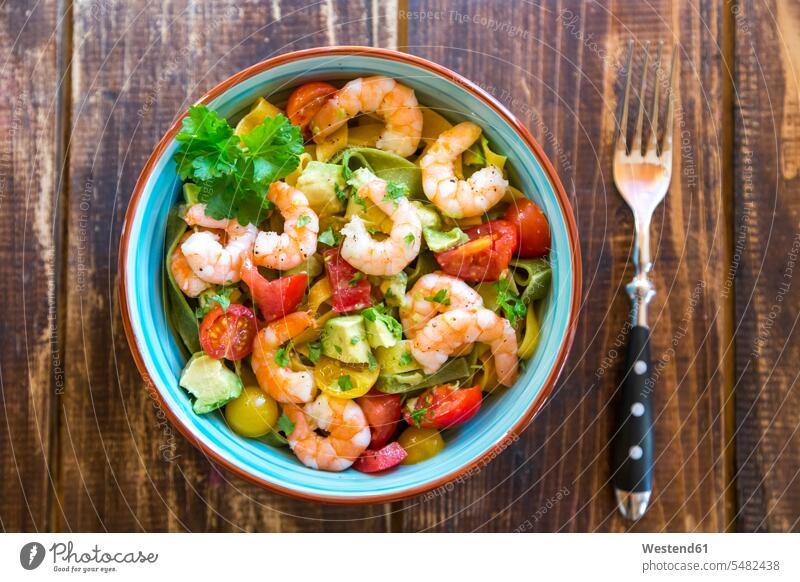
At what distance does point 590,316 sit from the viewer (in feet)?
6.59

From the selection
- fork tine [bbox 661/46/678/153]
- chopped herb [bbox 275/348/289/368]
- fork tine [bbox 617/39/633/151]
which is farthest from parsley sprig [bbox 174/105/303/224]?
fork tine [bbox 661/46/678/153]

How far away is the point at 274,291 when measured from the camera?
68.2 inches

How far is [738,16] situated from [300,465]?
170cm

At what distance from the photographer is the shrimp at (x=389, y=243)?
170 cm

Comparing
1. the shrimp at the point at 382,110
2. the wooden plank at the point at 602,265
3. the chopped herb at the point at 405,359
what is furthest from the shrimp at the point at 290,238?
the wooden plank at the point at 602,265

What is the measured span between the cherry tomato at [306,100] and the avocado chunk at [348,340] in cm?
49

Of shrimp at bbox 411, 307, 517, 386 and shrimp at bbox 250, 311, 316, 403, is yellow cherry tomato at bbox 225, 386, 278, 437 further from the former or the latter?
shrimp at bbox 411, 307, 517, 386

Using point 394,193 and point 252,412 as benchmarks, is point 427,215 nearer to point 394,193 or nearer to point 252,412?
point 394,193

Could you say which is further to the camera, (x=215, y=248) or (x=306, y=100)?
(x=306, y=100)

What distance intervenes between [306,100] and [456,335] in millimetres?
676

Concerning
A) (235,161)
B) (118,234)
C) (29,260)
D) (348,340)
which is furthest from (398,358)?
(29,260)
